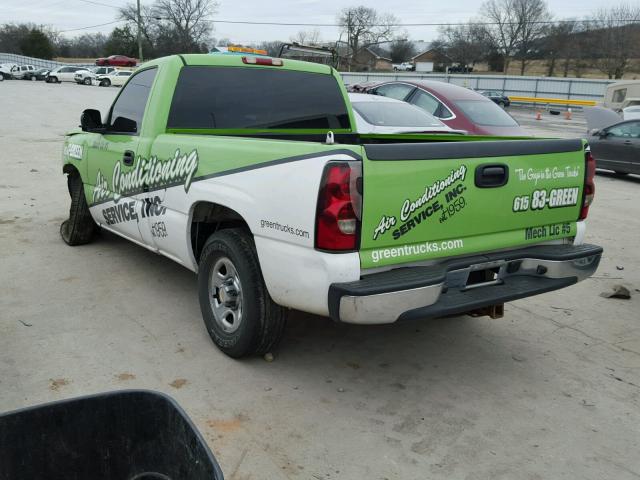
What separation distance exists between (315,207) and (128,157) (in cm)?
240

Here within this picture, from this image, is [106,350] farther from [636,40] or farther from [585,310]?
[636,40]

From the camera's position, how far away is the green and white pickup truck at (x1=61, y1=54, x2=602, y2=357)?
3109mm

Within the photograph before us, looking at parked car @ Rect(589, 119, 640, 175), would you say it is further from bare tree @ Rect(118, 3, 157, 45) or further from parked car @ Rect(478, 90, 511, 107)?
bare tree @ Rect(118, 3, 157, 45)

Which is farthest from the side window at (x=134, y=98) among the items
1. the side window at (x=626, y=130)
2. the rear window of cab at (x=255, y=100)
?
the side window at (x=626, y=130)

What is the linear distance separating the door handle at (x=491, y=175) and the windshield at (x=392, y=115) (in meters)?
5.68

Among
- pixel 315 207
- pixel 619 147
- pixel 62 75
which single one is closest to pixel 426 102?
pixel 619 147

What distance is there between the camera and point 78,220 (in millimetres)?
6324

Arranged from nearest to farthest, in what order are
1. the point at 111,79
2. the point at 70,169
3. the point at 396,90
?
the point at 70,169
the point at 396,90
the point at 111,79

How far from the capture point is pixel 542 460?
3.03m

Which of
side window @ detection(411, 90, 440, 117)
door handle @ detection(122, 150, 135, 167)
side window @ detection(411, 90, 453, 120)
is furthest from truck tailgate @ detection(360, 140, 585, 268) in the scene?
side window @ detection(411, 90, 440, 117)

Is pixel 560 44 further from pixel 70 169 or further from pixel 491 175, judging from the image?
pixel 491 175

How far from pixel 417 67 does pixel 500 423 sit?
265ft

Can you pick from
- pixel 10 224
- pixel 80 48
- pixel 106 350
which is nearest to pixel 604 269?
pixel 106 350

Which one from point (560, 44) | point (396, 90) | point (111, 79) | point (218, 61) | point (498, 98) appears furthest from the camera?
point (560, 44)
